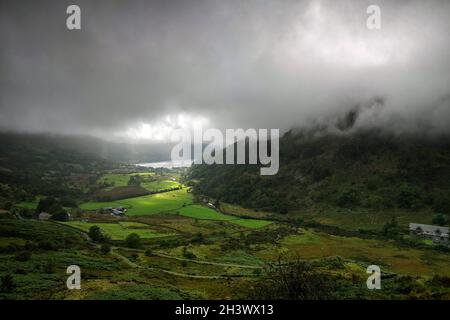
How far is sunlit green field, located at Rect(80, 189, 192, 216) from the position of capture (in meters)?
150

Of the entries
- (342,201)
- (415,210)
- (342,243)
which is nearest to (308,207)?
(342,201)

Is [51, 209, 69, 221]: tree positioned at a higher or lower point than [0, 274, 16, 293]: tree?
lower

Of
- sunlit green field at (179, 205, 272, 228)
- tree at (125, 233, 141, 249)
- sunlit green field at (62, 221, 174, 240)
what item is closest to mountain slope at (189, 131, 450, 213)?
sunlit green field at (179, 205, 272, 228)

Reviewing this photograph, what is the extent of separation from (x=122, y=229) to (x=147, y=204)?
63.3 meters

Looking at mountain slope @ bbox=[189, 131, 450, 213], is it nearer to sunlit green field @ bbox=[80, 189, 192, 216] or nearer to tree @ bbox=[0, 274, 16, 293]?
sunlit green field @ bbox=[80, 189, 192, 216]

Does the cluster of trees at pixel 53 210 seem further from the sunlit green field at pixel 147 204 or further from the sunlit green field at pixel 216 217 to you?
the sunlit green field at pixel 216 217

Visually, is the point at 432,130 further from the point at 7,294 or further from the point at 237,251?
the point at 7,294

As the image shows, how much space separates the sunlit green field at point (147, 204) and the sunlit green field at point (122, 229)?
30.4 m

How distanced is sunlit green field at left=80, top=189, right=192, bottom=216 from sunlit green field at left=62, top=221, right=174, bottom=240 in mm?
30436

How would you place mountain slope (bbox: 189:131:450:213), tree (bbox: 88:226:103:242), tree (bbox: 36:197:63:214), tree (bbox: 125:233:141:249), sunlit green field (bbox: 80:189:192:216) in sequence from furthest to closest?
mountain slope (bbox: 189:131:450:213)
sunlit green field (bbox: 80:189:192:216)
tree (bbox: 36:197:63:214)
tree (bbox: 88:226:103:242)
tree (bbox: 125:233:141:249)

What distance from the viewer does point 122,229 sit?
103 metres

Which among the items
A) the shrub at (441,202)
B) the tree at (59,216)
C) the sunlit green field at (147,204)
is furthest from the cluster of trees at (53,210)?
the shrub at (441,202)

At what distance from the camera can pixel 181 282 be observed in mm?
53375
